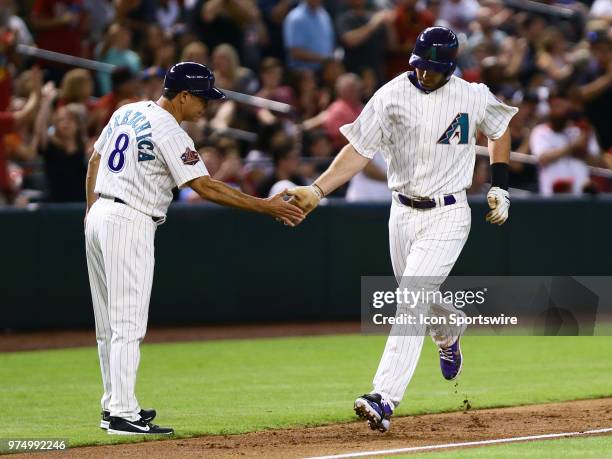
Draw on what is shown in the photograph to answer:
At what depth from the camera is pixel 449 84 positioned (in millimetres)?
7129

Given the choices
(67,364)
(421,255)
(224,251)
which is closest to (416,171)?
(421,255)

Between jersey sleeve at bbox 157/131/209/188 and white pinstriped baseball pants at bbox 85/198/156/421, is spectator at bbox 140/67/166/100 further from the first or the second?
jersey sleeve at bbox 157/131/209/188

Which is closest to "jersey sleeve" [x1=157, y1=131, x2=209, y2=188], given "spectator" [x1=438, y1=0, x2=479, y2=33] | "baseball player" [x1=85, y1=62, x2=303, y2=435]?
"baseball player" [x1=85, y1=62, x2=303, y2=435]

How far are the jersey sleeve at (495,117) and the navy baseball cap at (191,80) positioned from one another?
1.63 meters

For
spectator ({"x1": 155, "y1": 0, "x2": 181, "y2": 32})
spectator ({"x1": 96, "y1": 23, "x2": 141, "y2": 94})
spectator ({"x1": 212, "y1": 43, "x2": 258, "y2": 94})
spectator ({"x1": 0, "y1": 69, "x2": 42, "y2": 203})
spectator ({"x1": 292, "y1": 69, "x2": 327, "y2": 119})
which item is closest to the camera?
spectator ({"x1": 0, "y1": 69, "x2": 42, "y2": 203})

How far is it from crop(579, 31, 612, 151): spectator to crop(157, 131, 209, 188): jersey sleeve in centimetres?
1004

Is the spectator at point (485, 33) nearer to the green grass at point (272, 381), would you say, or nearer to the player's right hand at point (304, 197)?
the green grass at point (272, 381)

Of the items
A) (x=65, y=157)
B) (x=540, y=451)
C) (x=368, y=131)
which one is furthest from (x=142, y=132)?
(x=65, y=157)

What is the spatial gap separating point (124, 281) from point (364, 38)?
9554 mm

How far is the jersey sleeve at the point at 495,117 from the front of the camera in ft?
23.8

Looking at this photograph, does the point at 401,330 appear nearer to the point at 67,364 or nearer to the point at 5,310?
the point at 67,364

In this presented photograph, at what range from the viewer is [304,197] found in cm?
727

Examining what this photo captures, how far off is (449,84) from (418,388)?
2.73 metres

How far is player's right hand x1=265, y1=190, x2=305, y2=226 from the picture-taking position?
281 inches
